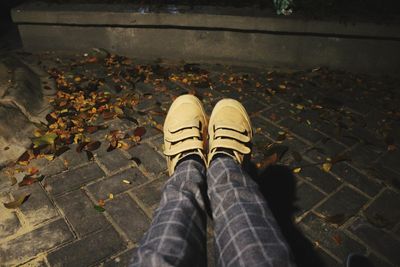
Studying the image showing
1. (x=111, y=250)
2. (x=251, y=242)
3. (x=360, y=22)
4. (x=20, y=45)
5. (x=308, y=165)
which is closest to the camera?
(x=251, y=242)

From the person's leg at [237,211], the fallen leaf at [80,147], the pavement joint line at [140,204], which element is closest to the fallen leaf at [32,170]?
the fallen leaf at [80,147]

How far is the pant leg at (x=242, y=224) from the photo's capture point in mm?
1480

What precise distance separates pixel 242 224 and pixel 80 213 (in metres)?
1.36

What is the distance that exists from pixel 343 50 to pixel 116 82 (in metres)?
3.02

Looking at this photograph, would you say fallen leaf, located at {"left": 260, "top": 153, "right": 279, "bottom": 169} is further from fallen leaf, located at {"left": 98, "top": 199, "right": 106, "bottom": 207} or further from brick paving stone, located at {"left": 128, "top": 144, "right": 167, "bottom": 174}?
fallen leaf, located at {"left": 98, "top": 199, "right": 106, "bottom": 207}

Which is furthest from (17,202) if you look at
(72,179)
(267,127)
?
(267,127)

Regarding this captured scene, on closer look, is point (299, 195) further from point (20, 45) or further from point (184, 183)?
point (20, 45)

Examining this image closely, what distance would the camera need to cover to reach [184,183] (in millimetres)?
1932

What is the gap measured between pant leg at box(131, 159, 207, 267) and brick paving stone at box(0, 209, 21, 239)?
121 centimetres

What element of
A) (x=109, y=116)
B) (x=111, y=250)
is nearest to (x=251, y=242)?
(x=111, y=250)

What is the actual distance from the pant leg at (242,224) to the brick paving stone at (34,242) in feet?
3.73

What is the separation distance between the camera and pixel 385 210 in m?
2.50

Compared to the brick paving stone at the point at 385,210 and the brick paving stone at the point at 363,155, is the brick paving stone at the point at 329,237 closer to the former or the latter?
the brick paving stone at the point at 385,210

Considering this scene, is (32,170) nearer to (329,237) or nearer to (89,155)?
(89,155)
